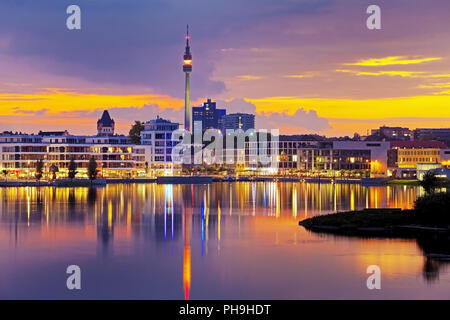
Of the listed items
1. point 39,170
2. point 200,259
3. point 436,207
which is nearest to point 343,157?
point 39,170

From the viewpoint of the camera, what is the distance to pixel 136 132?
190 m

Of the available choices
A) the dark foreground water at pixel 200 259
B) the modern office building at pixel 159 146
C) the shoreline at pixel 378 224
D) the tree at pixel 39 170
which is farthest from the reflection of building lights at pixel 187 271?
the modern office building at pixel 159 146

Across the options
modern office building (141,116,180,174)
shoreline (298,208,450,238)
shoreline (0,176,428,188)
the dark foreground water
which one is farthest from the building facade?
shoreline (298,208,450,238)

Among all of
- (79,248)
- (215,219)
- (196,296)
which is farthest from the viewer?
(215,219)

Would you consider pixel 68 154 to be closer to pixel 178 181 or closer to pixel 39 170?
pixel 39 170

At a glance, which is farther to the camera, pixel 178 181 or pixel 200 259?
pixel 178 181

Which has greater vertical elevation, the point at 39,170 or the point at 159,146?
the point at 159,146

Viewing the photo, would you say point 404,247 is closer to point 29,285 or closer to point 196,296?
point 196,296

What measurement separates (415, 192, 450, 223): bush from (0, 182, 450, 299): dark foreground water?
429cm

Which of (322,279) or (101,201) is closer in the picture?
(322,279)

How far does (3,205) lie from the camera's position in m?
79.3

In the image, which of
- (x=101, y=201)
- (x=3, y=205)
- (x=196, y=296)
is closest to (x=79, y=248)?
(x=196, y=296)

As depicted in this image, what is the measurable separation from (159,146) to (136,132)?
3352cm
